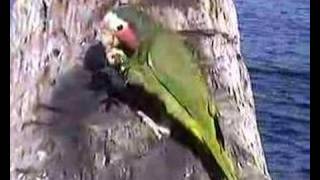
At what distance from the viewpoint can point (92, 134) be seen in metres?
1.10

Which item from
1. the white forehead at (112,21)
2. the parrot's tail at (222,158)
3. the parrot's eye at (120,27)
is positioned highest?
the white forehead at (112,21)

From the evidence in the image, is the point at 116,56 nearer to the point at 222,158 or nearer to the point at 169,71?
the point at 169,71

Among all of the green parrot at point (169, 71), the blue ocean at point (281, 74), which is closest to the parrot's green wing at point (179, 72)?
the green parrot at point (169, 71)

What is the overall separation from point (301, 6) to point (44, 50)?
19.9 inches

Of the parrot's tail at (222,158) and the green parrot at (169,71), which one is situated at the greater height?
the green parrot at (169,71)

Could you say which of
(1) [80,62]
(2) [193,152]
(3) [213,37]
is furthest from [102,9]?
(2) [193,152]

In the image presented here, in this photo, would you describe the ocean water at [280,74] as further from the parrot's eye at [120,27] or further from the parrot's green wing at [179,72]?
the parrot's eye at [120,27]

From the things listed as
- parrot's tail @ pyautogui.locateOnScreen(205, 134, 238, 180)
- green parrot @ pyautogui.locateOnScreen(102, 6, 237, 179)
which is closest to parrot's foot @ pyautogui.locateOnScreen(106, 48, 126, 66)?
green parrot @ pyautogui.locateOnScreen(102, 6, 237, 179)

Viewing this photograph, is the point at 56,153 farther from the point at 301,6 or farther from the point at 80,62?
the point at 301,6

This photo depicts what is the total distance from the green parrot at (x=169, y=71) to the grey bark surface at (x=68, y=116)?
0.03 m

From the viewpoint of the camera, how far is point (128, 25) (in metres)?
1.10

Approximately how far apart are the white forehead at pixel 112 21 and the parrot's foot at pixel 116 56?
0.14 feet

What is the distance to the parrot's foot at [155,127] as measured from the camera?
1.11 metres

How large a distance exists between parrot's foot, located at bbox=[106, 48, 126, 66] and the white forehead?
0.14ft
